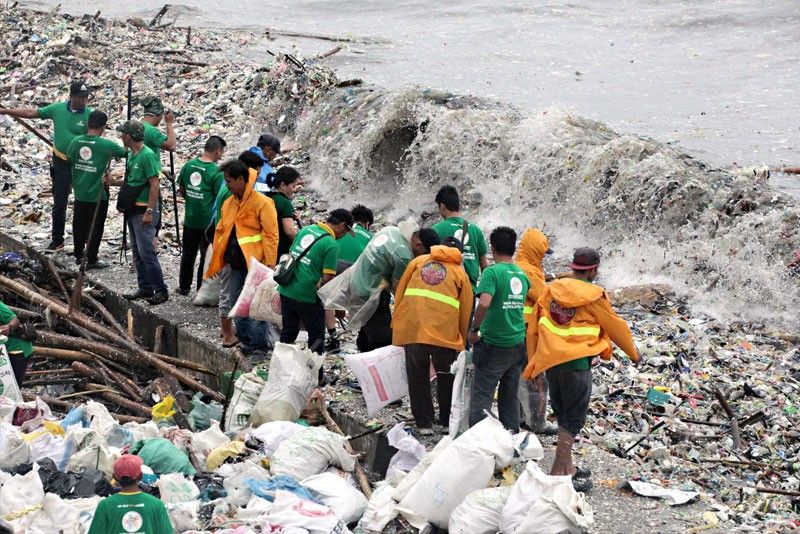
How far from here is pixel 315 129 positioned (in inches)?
640

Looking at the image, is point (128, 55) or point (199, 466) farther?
point (128, 55)

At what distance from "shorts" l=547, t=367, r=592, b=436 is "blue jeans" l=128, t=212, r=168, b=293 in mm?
4551

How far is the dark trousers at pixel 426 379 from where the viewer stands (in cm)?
762

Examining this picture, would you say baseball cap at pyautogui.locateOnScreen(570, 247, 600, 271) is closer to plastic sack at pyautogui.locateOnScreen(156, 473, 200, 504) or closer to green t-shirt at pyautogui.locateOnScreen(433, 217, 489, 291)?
green t-shirt at pyautogui.locateOnScreen(433, 217, 489, 291)


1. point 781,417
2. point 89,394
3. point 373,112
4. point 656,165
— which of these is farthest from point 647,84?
point 89,394

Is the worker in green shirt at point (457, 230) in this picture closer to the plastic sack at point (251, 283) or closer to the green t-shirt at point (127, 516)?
the plastic sack at point (251, 283)

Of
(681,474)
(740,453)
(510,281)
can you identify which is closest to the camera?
(510,281)

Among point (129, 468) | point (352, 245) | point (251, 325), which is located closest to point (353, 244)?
point (352, 245)

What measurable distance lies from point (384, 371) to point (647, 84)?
45.6 ft

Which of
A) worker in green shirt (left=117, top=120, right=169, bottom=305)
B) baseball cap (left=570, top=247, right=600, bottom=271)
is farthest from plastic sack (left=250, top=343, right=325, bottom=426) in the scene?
worker in green shirt (left=117, top=120, right=169, bottom=305)

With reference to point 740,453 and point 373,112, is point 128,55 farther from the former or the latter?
point 740,453

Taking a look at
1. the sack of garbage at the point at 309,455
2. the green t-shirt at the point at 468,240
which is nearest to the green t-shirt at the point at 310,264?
the green t-shirt at the point at 468,240

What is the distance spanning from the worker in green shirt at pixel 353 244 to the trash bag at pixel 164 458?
186 cm

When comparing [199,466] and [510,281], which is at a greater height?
[510,281]
